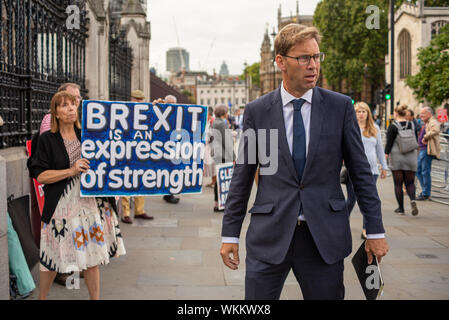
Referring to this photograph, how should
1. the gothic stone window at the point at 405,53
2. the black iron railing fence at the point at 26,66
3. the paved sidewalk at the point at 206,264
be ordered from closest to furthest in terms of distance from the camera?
the paved sidewalk at the point at 206,264
the black iron railing fence at the point at 26,66
the gothic stone window at the point at 405,53

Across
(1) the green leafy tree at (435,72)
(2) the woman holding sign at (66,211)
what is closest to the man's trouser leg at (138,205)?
(2) the woman holding sign at (66,211)

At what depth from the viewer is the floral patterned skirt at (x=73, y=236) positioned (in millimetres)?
3918

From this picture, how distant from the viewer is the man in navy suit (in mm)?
2639

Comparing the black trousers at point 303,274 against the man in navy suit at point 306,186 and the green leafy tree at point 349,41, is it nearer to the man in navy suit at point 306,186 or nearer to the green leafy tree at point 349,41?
the man in navy suit at point 306,186

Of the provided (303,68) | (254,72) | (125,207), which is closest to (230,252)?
(303,68)

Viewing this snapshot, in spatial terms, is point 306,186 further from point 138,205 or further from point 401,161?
point 401,161

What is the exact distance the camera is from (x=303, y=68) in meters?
2.67

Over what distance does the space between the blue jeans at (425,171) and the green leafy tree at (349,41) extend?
40.2 m

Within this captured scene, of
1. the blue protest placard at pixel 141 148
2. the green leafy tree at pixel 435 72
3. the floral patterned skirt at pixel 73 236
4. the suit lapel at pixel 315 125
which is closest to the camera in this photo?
the suit lapel at pixel 315 125

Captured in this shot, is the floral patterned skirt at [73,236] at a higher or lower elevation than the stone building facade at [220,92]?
lower

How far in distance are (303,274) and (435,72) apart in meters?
20.4

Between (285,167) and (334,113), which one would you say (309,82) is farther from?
(285,167)

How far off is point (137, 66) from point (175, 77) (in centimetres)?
18612

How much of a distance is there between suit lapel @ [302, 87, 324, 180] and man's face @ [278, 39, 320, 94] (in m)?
0.08
